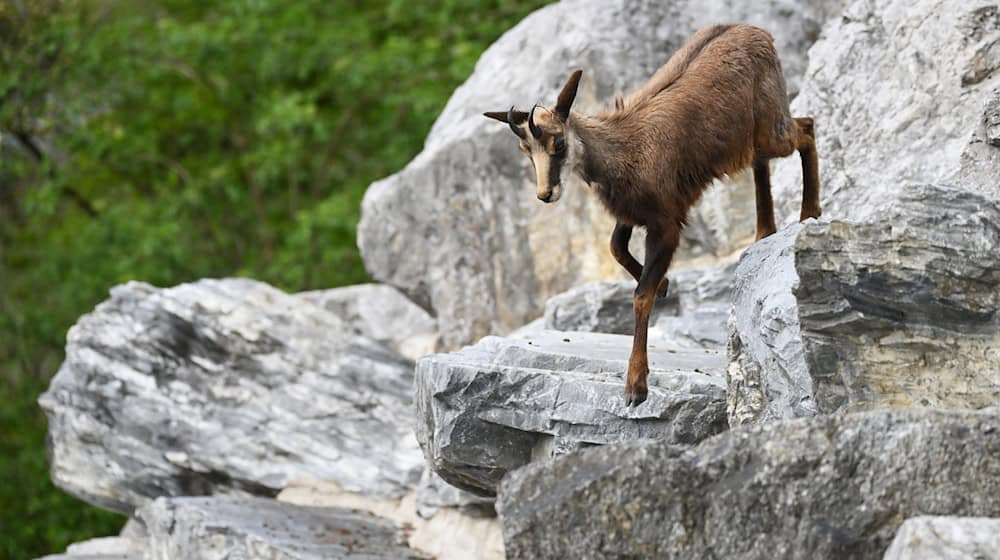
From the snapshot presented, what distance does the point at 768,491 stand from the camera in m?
5.16

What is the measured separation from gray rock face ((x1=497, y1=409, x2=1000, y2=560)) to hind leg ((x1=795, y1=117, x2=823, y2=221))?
288 cm

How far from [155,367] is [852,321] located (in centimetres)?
717

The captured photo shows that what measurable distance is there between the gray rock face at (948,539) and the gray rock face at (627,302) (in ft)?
14.7

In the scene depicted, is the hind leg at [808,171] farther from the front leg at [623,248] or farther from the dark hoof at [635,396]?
the dark hoof at [635,396]

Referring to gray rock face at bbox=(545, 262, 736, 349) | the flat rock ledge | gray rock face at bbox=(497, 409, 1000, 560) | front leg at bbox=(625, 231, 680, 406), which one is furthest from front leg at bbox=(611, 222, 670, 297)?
the flat rock ledge

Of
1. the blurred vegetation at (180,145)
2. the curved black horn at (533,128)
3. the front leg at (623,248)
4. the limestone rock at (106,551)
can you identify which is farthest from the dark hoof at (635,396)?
the blurred vegetation at (180,145)

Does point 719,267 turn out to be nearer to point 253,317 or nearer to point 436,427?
point 436,427

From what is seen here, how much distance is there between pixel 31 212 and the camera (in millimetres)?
20781

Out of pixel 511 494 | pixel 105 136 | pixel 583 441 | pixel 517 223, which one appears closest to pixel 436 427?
pixel 583 441

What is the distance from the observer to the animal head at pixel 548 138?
6.94m

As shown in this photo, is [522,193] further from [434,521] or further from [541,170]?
[541,170]

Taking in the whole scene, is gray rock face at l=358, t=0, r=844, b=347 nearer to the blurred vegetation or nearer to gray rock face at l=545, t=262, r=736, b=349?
gray rock face at l=545, t=262, r=736, b=349

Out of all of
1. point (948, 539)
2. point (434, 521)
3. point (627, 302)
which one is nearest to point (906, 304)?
point (948, 539)

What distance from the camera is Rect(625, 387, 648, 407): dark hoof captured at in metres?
7.11
